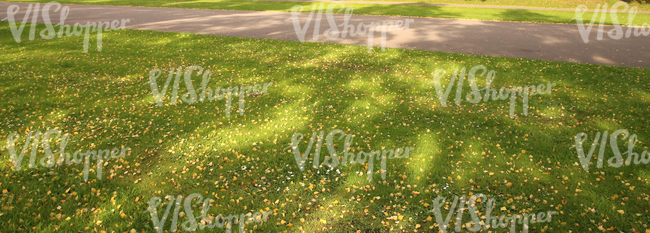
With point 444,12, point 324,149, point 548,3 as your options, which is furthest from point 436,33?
point 548,3

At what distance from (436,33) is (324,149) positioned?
1021cm

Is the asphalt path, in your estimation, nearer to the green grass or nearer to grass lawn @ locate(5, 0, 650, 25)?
grass lawn @ locate(5, 0, 650, 25)

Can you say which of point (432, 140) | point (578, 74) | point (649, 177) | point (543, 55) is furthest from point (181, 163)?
point (543, 55)

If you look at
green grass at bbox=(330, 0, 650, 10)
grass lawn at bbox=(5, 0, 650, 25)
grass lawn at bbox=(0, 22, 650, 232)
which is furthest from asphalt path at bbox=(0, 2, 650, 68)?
green grass at bbox=(330, 0, 650, 10)

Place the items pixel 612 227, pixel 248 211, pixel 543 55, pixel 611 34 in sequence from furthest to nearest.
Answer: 1. pixel 611 34
2. pixel 543 55
3. pixel 248 211
4. pixel 612 227

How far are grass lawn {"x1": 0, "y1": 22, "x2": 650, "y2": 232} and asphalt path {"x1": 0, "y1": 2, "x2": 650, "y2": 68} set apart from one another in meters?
1.37

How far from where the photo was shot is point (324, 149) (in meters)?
5.96

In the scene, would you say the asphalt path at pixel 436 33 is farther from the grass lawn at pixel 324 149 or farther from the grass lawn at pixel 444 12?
the grass lawn at pixel 444 12

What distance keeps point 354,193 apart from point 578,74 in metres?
7.93

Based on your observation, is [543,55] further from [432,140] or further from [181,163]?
[181,163]

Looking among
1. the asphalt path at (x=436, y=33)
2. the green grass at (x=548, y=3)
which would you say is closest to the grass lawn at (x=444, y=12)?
the asphalt path at (x=436, y=33)

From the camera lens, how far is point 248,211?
4586 millimetres

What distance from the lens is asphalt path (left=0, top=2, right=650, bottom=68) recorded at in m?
11.1

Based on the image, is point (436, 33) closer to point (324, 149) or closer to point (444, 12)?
point (444, 12)
